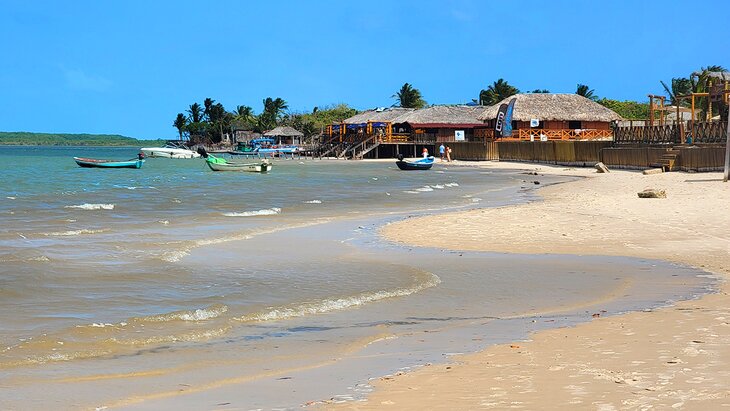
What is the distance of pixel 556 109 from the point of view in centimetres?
7331

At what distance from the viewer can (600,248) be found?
1542 centimetres

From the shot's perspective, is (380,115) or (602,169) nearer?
(602,169)

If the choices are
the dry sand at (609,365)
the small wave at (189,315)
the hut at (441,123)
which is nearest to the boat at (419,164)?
the hut at (441,123)

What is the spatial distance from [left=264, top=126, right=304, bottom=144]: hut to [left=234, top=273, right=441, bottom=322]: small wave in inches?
4501

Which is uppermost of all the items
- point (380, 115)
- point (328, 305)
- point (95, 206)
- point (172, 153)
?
point (380, 115)

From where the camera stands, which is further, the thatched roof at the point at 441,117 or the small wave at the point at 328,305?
the thatched roof at the point at 441,117

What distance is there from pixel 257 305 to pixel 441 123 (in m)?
76.1

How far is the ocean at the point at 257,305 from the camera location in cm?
678

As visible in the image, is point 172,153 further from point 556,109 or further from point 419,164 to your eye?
point 419,164

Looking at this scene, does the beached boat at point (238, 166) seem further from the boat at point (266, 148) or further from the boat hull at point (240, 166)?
the boat at point (266, 148)

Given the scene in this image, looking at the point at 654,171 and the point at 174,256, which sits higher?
the point at 654,171

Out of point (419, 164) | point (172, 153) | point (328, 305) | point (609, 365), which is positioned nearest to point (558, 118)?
point (419, 164)

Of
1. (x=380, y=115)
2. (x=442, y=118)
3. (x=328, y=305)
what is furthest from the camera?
(x=380, y=115)

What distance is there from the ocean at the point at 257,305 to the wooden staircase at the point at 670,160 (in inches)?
821
